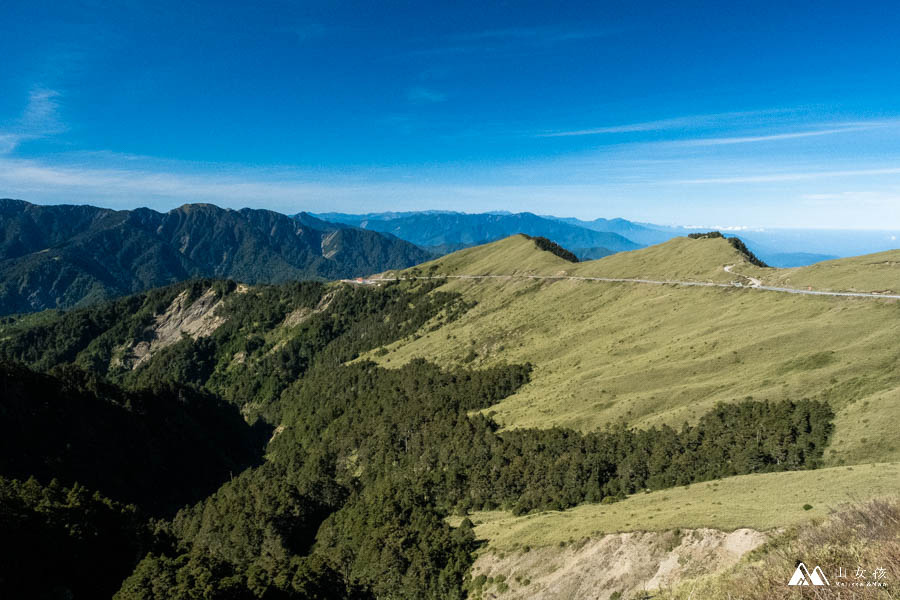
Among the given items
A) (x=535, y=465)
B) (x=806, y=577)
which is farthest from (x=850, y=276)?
(x=806, y=577)

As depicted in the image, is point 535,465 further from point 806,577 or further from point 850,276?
point 850,276

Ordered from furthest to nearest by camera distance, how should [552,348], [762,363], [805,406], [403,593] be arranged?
1. [552,348]
2. [762,363]
3. [805,406]
4. [403,593]

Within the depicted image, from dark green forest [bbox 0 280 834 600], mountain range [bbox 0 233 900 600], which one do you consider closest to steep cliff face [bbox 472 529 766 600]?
mountain range [bbox 0 233 900 600]

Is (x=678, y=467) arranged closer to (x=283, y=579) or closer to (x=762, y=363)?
(x=762, y=363)

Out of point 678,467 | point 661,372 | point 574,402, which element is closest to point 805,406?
point 678,467

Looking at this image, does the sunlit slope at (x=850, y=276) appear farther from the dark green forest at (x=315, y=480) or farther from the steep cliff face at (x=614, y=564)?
the steep cliff face at (x=614, y=564)
